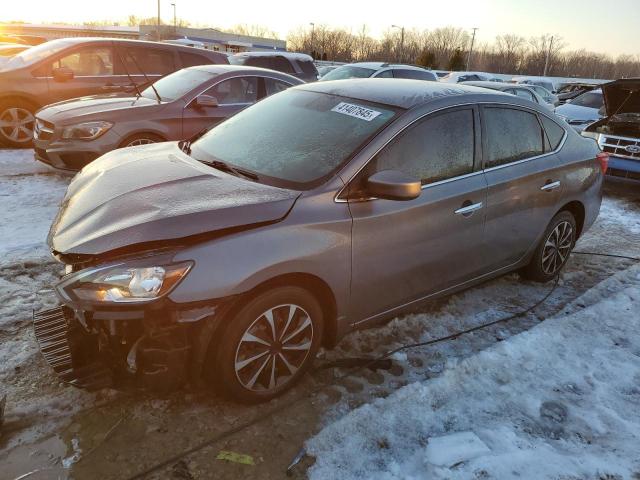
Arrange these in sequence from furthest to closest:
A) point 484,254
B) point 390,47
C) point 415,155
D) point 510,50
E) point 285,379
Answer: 1. point 510,50
2. point 390,47
3. point 484,254
4. point 415,155
5. point 285,379

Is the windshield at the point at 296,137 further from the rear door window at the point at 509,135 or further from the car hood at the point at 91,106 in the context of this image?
the car hood at the point at 91,106

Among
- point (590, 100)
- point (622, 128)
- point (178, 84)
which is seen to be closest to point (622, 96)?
point (622, 128)

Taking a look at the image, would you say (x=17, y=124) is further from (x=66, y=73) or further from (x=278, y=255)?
(x=278, y=255)

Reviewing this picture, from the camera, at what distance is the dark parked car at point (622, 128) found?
855cm

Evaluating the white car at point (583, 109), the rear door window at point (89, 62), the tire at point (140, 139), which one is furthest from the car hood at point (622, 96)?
the rear door window at point (89, 62)

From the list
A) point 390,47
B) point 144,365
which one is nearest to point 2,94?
point 144,365

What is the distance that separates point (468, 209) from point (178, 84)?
5.10m

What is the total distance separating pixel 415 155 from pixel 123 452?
7.80 ft

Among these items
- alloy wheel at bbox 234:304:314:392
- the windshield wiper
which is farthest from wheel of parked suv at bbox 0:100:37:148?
alloy wheel at bbox 234:304:314:392

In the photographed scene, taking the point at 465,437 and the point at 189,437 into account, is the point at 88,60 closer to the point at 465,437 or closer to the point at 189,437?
the point at 189,437

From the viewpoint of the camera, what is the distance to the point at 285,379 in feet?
9.93

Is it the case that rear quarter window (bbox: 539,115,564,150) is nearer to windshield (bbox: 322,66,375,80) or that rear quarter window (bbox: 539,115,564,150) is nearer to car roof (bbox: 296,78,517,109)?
car roof (bbox: 296,78,517,109)

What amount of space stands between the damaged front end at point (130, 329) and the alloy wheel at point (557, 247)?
3.30 m

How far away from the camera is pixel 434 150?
3510mm
